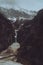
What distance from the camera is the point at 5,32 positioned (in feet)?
4.66

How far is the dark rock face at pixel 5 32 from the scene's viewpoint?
1.38m

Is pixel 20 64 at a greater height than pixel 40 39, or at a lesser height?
lesser

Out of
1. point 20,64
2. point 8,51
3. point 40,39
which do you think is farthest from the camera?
point 8,51

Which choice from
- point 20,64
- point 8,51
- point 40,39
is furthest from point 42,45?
point 8,51

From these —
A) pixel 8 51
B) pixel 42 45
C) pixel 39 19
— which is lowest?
pixel 8 51

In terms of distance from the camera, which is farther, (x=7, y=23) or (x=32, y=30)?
(x=7, y=23)

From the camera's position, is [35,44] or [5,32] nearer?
[35,44]

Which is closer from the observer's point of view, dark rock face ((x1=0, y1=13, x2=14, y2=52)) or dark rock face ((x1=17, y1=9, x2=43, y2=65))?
dark rock face ((x1=17, y1=9, x2=43, y2=65))

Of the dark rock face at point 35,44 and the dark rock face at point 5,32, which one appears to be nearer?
the dark rock face at point 35,44

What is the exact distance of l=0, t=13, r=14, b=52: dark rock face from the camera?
1.38m

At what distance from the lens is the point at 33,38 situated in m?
0.84

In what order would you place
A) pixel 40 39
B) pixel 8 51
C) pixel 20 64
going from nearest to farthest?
pixel 40 39, pixel 20 64, pixel 8 51

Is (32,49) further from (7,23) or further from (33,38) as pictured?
(7,23)

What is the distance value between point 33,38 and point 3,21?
58 centimetres
